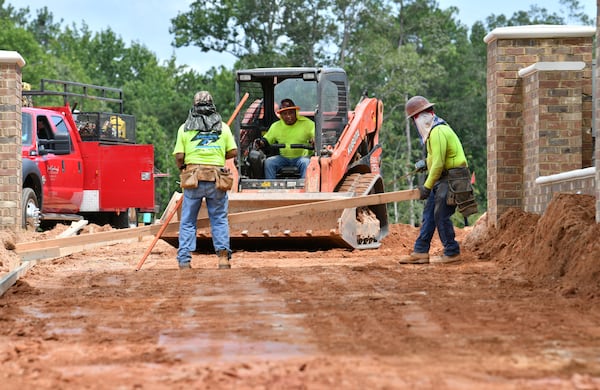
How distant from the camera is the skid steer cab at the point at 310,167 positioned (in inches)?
622

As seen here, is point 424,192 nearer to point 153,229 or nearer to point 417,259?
point 417,259

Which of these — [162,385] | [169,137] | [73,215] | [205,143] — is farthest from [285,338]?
[169,137]

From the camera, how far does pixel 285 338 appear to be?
7012 mm

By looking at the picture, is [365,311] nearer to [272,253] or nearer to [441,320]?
[441,320]

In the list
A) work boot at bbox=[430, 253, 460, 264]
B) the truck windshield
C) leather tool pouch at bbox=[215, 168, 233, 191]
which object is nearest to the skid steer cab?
leather tool pouch at bbox=[215, 168, 233, 191]

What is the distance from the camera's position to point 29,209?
57.5 ft

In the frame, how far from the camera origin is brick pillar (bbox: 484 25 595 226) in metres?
15.4

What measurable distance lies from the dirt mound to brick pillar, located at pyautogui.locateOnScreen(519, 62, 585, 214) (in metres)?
0.75

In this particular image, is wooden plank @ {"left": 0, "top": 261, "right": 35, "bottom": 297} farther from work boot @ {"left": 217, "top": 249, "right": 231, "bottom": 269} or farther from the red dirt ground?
work boot @ {"left": 217, "top": 249, "right": 231, "bottom": 269}

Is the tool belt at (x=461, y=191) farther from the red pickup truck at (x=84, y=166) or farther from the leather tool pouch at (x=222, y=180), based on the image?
the red pickup truck at (x=84, y=166)

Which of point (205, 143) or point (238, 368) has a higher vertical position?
point (205, 143)

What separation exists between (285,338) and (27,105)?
49.3 feet

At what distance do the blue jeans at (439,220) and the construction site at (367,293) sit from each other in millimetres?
444

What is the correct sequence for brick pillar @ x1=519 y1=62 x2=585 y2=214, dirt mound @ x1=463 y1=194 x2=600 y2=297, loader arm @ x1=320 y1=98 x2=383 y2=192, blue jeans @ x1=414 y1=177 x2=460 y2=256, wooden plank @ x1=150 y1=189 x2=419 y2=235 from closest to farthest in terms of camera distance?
1. dirt mound @ x1=463 y1=194 x2=600 y2=297
2. blue jeans @ x1=414 y1=177 x2=460 y2=256
3. wooden plank @ x1=150 y1=189 x2=419 y2=235
4. brick pillar @ x1=519 y1=62 x2=585 y2=214
5. loader arm @ x1=320 y1=98 x2=383 y2=192
